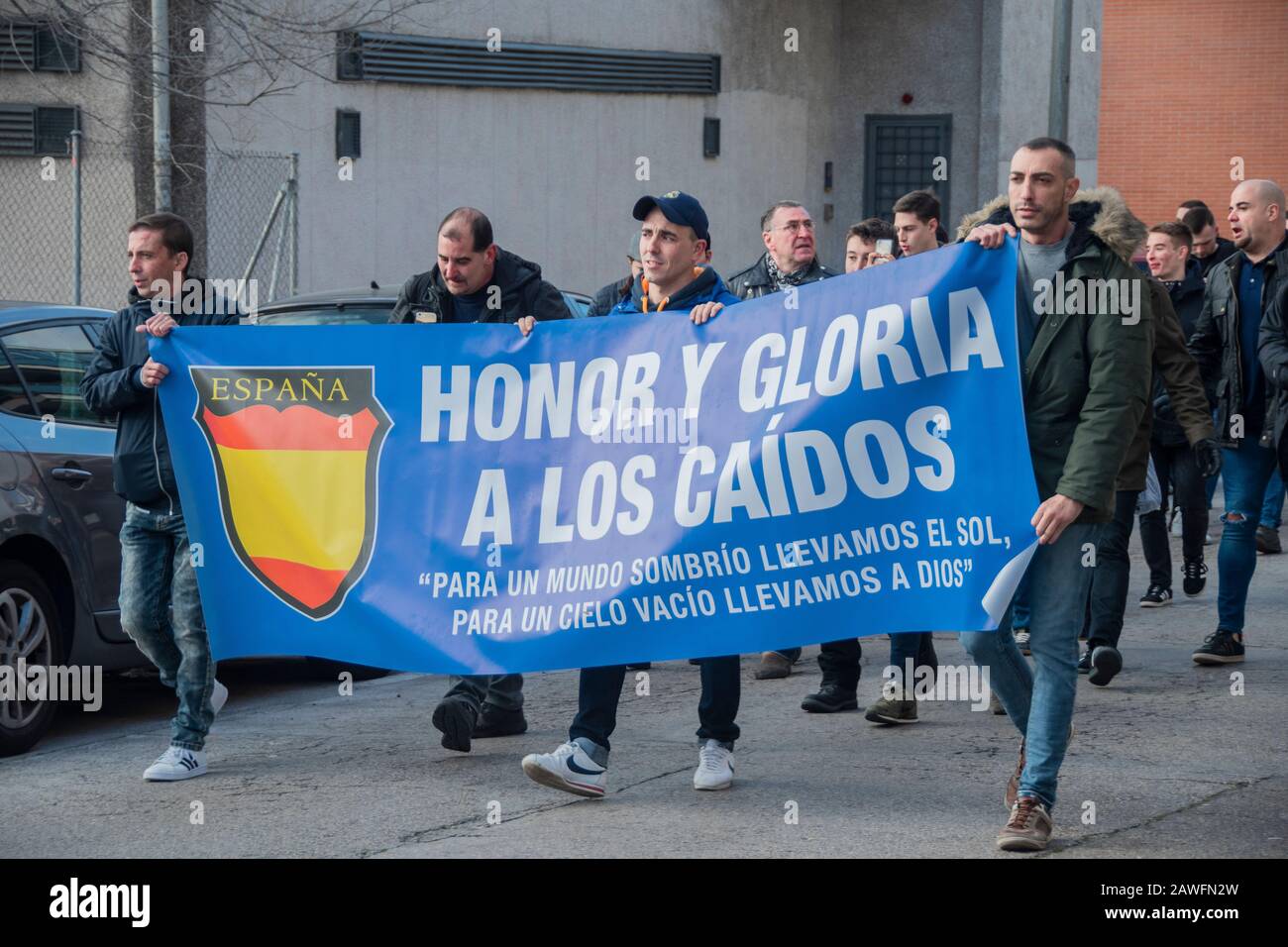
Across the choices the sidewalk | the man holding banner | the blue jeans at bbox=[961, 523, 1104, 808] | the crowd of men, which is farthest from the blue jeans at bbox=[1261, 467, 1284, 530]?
the blue jeans at bbox=[961, 523, 1104, 808]

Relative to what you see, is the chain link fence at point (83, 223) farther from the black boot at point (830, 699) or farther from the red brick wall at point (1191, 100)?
the red brick wall at point (1191, 100)

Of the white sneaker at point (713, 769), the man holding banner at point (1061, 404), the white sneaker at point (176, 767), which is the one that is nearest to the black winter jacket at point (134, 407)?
the white sneaker at point (176, 767)

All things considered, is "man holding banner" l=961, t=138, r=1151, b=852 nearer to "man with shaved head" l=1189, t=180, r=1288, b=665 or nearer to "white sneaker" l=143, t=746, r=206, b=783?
"white sneaker" l=143, t=746, r=206, b=783

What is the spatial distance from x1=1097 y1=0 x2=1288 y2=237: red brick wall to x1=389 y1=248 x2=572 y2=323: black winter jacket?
2832 cm

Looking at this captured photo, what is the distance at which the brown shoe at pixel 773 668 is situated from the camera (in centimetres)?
866

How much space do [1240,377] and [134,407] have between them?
5.22 m

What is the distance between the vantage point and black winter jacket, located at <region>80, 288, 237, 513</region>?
661 cm

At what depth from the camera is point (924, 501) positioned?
5.72 m

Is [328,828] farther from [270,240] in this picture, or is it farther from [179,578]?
[270,240]

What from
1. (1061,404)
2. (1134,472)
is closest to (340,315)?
(1134,472)

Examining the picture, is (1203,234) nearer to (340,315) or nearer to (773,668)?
(773,668)

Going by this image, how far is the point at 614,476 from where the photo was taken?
20.3 feet

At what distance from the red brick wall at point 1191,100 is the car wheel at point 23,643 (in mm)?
29187

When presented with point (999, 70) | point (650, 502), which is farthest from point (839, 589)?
point (999, 70)
